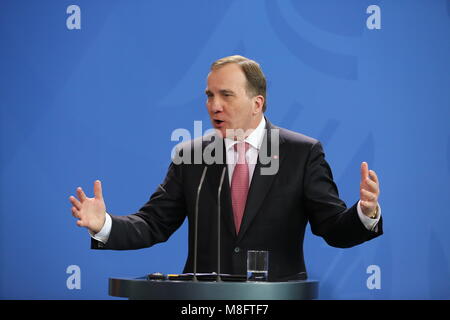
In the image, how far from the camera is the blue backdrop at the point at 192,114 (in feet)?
16.6

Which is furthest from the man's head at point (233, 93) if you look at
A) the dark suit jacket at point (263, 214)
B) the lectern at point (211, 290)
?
the lectern at point (211, 290)

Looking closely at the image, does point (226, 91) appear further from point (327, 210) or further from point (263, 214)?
point (327, 210)

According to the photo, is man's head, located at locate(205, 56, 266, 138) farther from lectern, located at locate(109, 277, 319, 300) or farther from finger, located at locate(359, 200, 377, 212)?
lectern, located at locate(109, 277, 319, 300)

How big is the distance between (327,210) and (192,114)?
2.04m

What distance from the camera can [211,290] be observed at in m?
2.49

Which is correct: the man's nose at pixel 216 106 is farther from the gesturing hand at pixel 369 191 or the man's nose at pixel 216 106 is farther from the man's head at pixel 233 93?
the gesturing hand at pixel 369 191

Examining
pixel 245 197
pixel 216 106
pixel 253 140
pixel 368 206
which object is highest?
pixel 216 106

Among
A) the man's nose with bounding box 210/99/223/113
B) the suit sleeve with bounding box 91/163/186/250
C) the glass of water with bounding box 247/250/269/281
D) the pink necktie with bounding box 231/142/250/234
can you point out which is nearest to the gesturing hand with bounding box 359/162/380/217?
the glass of water with bounding box 247/250/269/281

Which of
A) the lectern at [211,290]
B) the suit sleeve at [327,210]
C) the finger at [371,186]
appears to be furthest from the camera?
the suit sleeve at [327,210]

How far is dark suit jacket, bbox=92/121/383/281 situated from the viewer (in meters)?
3.23

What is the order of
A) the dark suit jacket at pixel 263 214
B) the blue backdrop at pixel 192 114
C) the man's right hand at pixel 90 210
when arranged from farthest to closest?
the blue backdrop at pixel 192 114
the dark suit jacket at pixel 263 214
the man's right hand at pixel 90 210

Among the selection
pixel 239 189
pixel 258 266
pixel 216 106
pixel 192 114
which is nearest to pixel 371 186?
pixel 258 266

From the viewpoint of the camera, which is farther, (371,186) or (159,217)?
(159,217)
